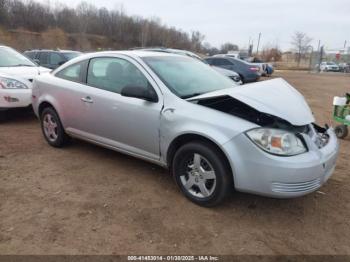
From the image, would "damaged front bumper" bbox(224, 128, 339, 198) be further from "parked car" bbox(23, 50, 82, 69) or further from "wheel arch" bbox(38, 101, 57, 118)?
"parked car" bbox(23, 50, 82, 69)

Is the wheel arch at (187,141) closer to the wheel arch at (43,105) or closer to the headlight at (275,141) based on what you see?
the headlight at (275,141)

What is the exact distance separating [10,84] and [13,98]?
0.30m

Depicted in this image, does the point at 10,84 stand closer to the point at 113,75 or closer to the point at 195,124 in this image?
the point at 113,75

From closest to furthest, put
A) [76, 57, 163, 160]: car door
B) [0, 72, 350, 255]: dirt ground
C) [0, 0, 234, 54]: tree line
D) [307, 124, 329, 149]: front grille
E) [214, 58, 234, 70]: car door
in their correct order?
[0, 72, 350, 255]: dirt ground
[307, 124, 329, 149]: front grille
[76, 57, 163, 160]: car door
[214, 58, 234, 70]: car door
[0, 0, 234, 54]: tree line

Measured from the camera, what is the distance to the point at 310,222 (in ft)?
11.0

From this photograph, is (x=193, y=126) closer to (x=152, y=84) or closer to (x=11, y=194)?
(x=152, y=84)

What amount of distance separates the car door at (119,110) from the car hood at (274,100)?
1.95ft

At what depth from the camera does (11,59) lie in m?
7.79

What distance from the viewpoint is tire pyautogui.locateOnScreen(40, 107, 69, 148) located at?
5.18 metres

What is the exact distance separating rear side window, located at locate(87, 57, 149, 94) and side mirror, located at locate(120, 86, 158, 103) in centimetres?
16

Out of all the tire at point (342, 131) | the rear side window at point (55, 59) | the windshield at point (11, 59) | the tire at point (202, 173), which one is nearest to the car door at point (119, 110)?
the tire at point (202, 173)

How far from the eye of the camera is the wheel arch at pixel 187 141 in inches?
130

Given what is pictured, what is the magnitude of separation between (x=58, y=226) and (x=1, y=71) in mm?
4959

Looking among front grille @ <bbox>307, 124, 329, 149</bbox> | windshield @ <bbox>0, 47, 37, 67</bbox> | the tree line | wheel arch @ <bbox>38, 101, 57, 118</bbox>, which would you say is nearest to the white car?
windshield @ <bbox>0, 47, 37, 67</bbox>
